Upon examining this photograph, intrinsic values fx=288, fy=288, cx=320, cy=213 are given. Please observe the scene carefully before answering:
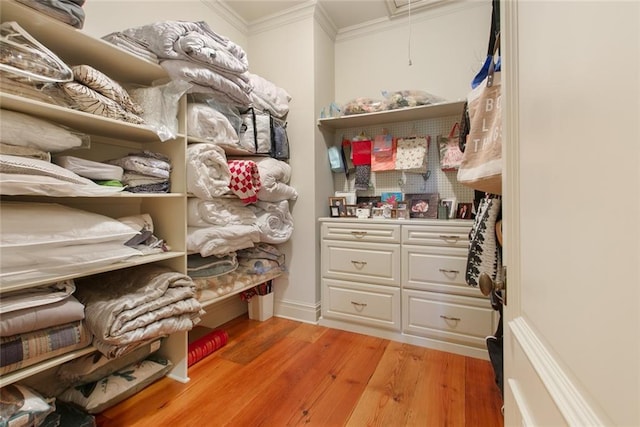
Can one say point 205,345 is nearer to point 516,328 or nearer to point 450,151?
point 516,328

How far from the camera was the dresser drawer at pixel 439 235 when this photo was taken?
1.90 meters

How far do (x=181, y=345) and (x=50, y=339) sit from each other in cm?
65

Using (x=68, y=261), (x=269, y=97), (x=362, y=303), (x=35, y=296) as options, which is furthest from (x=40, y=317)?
(x=269, y=97)

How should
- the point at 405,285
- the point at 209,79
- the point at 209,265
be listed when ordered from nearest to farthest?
1. the point at 209,79
2. the point at 209,265
3. the point at 405,285

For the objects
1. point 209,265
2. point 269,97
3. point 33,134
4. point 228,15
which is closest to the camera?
point 33,134

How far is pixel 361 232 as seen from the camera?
222 cm

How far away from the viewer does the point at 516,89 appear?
0.60 meters

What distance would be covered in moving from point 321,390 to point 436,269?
106 centimetres

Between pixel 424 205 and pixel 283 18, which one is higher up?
pixel 283 18

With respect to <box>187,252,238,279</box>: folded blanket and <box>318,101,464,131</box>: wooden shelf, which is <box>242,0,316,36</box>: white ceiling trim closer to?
<box>318,101,464,131</box>: wooden shelf

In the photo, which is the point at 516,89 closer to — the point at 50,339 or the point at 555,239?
the point at 555,239

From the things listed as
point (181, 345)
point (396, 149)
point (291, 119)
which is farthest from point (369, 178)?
point (181, 345)

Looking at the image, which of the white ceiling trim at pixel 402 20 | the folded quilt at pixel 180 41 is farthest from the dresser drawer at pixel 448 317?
the white ceiling trim at pixel 402 20

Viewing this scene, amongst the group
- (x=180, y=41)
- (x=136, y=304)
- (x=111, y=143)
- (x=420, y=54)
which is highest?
(x=420, y=54)
